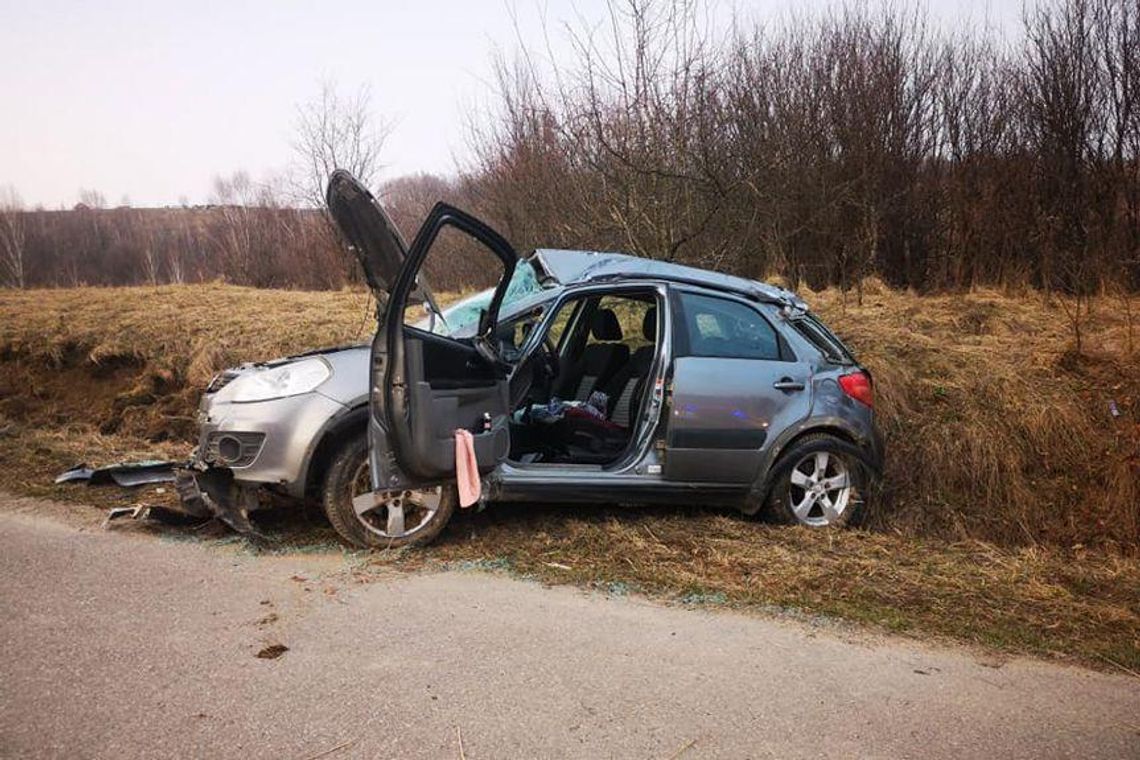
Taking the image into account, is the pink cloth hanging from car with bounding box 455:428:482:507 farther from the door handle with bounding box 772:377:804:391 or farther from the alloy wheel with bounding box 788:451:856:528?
the alloy wheel with bounding box 788:451:856:528

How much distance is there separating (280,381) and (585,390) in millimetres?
2642

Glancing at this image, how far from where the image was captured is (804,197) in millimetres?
13984

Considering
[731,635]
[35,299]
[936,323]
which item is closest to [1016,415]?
[936,323]

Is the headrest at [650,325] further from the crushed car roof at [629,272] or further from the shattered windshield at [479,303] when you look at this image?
the shattered windshield at [479,303]

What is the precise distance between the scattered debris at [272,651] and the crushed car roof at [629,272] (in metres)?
2.98

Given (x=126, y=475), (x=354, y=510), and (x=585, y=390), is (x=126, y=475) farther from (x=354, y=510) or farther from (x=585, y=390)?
(x=585, y=390)

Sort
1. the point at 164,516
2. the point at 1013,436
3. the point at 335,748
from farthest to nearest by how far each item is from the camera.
Result: the point at 1013,436, the point at 164,516, the point at 335,748

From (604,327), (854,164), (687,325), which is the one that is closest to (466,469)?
(687,325)

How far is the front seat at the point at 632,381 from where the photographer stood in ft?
20.9

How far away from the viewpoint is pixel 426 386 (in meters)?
4.57

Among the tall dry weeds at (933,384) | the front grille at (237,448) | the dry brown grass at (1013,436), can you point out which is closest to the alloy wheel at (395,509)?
the front grille at (237,448)

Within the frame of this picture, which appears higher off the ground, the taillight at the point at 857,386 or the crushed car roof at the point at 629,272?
the crushed car roof at the point at 629,272

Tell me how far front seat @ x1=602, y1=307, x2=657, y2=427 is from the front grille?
8.43 ft

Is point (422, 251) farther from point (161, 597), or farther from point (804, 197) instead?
point (804, 197)
